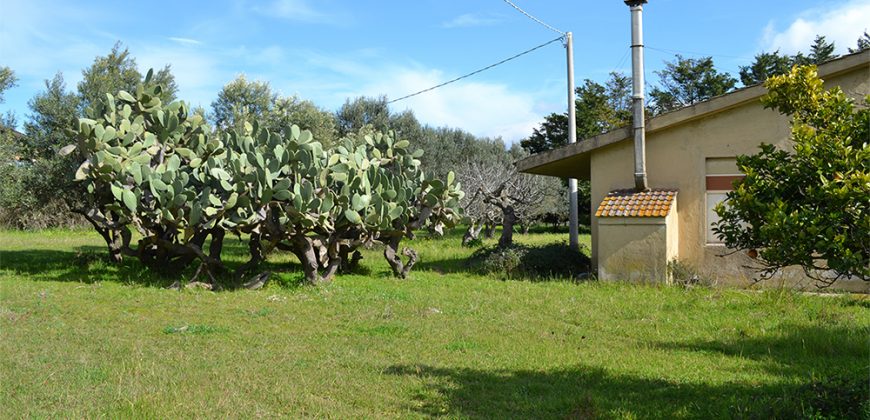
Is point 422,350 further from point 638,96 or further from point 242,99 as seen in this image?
point 242,99

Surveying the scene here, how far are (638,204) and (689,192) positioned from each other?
3.83ft

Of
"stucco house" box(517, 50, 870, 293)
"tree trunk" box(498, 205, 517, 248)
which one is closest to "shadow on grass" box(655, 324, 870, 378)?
"stucco house" box(517, 50, 870, 293)

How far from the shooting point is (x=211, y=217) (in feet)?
39.5

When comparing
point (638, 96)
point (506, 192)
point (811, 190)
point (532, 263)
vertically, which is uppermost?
point (638, 96)

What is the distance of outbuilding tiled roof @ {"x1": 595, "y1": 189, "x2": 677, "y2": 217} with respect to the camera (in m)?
12.7

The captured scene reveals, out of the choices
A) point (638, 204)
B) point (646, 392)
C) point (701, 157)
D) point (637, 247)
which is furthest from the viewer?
point (701, 157)

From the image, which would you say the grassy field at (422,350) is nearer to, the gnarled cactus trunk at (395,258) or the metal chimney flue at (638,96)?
the gnarled cactus trunk at (395,258)

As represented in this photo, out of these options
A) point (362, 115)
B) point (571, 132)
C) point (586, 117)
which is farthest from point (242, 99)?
point (571, 132)

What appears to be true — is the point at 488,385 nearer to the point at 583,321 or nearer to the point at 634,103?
the point at 583,321

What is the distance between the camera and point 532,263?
14.8 metres

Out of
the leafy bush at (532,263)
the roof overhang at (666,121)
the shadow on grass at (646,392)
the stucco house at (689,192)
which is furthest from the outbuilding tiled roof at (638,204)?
the shadow on grass at (646,392)

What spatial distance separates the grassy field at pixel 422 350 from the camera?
18.1 feet

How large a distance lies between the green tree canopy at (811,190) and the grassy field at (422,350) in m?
1.02

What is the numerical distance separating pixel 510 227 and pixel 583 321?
28.5ft
